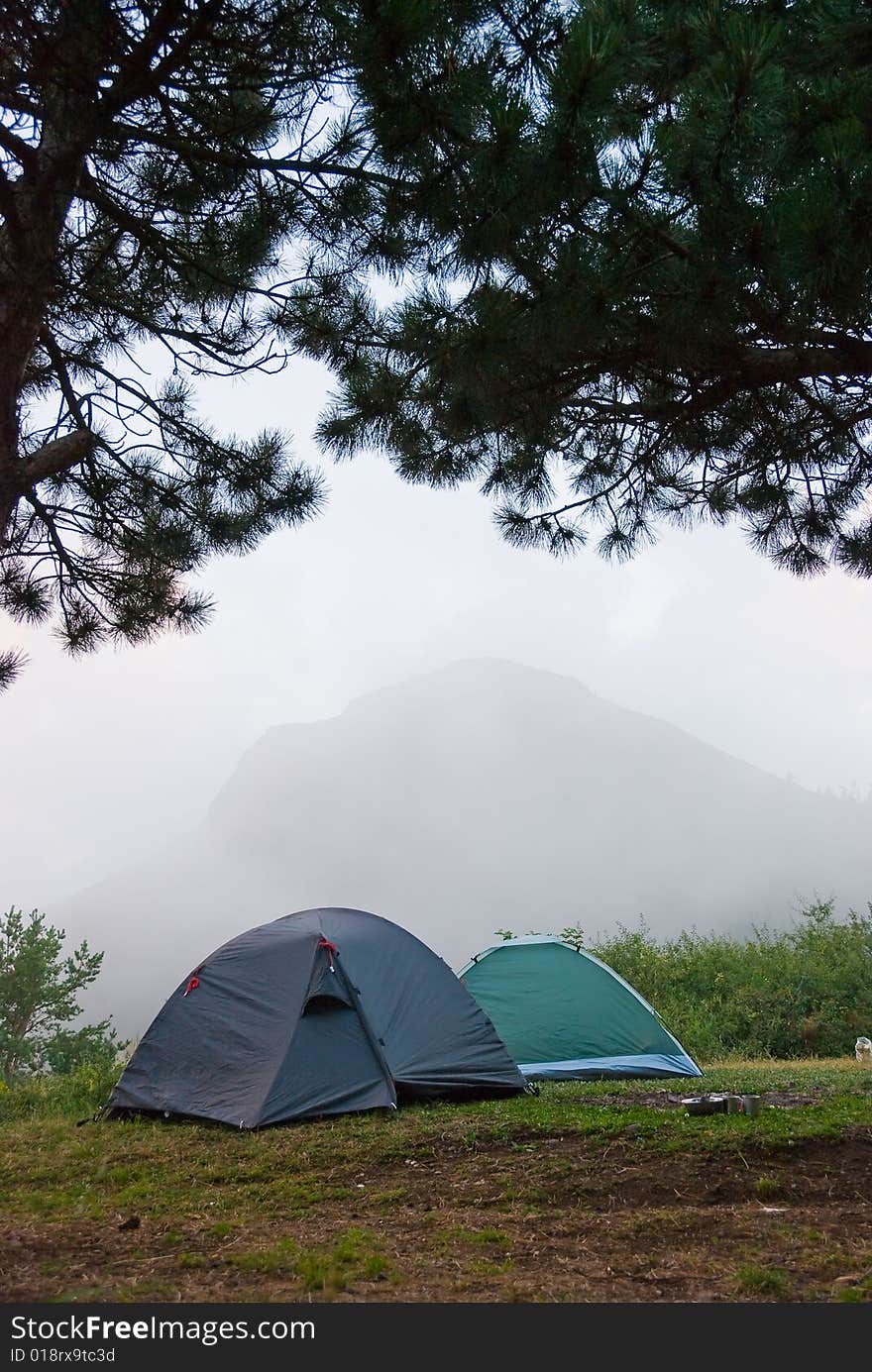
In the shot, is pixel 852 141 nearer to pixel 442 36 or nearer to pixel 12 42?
pixel 442 36

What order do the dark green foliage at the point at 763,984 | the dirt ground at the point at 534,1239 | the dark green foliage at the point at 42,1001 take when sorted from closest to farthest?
1. the dirt ground at the point at 534,1239
2. the dark green foliage at the point at 42,1001
3. the dark green foliage at the point at 763,984

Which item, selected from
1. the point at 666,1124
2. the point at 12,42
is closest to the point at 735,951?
the point at 666,1124

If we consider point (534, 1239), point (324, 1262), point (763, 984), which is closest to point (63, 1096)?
point (324, 1262)

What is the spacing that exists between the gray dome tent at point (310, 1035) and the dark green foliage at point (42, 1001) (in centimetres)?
379

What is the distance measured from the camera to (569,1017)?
8703mm

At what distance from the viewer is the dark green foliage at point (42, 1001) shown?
10.2 metres

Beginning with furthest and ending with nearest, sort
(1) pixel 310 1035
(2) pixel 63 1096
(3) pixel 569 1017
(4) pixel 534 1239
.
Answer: (3) pixel 569 1017, (2) pixel 63 1096, (1) pixel 310 1035, (4) pixel 534 1239

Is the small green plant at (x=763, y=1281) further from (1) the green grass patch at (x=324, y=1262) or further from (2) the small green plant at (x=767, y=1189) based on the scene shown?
(1) the green grass patch at (x=324, y=1262)

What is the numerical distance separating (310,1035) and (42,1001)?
5.45 m

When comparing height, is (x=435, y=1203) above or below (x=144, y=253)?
below

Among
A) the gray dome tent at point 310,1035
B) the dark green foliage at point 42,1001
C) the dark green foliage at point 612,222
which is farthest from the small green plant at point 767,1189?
the dark green foliage at point 42,1001

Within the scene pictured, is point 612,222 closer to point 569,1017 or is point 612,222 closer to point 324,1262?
point 324,1262

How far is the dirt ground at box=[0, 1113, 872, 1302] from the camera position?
2.80m

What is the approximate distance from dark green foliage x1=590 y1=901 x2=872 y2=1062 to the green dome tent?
10.5ft
